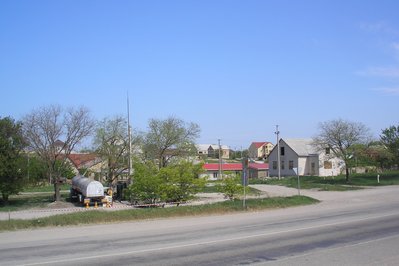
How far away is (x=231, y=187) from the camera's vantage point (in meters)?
29.8

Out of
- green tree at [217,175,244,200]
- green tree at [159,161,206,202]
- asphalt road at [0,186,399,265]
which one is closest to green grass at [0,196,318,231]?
asphalt road at [0,186,399,265]

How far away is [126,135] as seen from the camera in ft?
173

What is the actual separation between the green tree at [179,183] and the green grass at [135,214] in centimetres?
328

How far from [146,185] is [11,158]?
18.6m

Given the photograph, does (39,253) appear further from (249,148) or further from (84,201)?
(249,148)

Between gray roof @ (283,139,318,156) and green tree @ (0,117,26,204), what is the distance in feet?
166

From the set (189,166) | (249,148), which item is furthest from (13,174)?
(249,148)

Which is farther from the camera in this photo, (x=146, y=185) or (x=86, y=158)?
(x=86, y=158)

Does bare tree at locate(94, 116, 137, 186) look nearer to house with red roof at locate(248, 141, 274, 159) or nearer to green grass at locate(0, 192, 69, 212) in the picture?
green grass at locate(0, 192, 69, 212)

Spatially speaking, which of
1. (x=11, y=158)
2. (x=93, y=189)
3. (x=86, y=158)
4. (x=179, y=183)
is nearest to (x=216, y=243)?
(x=179, y=183)

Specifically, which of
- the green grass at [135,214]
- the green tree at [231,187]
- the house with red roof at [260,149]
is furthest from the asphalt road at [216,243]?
the house with red roof at [260,149]

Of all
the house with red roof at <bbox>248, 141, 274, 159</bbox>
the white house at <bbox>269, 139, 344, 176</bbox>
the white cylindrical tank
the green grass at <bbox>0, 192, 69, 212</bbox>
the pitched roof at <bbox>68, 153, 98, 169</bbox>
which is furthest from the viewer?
the house with red roof at <bbox>248, 141, 274, 159</bbox>

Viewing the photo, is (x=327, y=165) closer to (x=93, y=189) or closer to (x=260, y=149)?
(x=93, y=189)

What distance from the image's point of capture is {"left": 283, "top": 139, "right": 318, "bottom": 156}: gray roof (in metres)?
79.9
